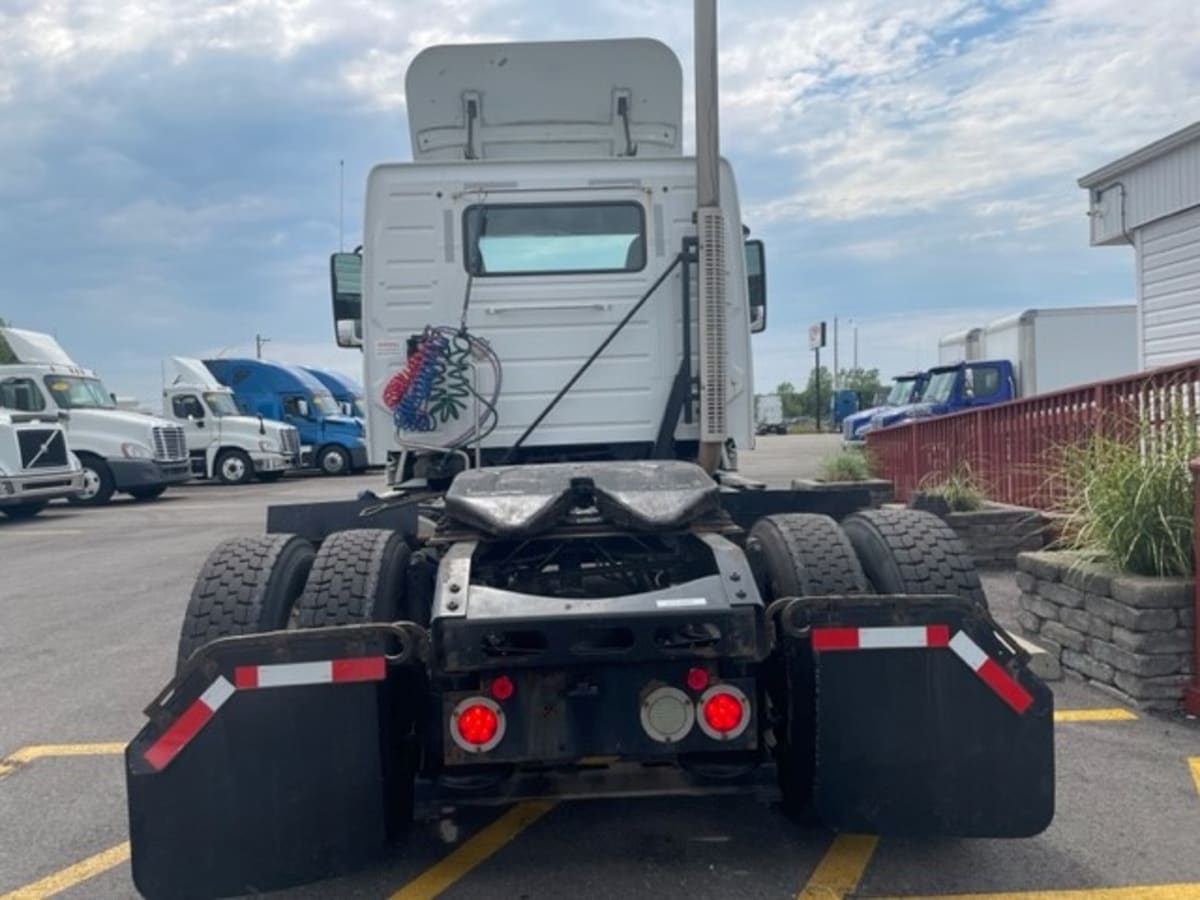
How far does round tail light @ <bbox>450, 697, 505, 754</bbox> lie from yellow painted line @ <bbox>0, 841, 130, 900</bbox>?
1.63 metres

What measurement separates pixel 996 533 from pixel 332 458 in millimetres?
23092

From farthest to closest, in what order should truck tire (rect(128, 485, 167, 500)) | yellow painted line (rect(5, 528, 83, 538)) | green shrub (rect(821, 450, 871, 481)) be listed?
1. truck tire (rect(128, 485, 167, 500))
2. yellow painted line (rect(5, 528, 83, 538))
3. green shrub (rect(821, 450, 871, 481))

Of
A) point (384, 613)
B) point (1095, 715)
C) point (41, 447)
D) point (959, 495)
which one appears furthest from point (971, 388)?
point (384, 613)

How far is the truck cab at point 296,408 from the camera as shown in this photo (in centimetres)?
2858

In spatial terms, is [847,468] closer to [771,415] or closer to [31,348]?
[31,348]

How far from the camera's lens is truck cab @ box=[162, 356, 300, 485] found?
25.3 metres

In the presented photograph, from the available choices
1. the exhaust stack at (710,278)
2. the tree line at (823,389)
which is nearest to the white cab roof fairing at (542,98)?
the exhaust stack at (710,278)

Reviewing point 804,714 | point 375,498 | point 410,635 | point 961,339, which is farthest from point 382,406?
point 961,339

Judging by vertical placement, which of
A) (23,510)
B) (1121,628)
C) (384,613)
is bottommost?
(23,510)

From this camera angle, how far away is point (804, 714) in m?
3.25

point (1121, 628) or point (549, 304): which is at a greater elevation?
point (549, 304)

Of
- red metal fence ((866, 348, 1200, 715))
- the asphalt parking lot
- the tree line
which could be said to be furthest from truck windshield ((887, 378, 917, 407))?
the tree line

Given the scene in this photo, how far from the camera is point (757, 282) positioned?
559 centimetres

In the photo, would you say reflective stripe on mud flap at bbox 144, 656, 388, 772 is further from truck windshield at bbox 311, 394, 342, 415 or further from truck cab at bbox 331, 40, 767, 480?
truck windshield at bbox 311, 394, 342, 415
